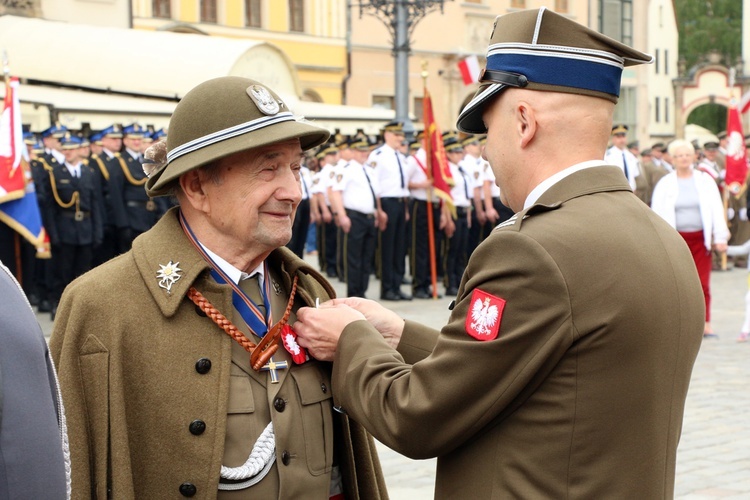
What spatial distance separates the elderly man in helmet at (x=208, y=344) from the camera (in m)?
2.74

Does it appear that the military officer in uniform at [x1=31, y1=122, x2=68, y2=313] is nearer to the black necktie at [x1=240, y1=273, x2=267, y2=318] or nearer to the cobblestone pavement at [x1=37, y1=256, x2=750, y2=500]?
the cobblestone pavement at [x1=37, y1=256, x2=750, y2=500]

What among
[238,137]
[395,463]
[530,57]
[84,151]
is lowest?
[395,463]

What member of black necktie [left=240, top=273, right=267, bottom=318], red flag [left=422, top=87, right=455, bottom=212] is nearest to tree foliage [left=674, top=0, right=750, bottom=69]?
red flag [left=422, top=87, right=455, bottom=212]

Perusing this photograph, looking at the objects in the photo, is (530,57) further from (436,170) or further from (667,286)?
(436,170)

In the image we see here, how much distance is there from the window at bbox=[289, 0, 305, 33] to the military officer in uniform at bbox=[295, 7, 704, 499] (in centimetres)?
3161

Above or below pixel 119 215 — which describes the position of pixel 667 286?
above

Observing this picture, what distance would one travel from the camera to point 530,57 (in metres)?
2.52

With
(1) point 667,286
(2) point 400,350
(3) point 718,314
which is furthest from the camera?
(3) point 718,314

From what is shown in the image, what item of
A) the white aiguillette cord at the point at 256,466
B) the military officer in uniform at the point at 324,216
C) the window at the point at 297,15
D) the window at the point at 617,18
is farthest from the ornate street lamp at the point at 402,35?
the window at the point at 617,18

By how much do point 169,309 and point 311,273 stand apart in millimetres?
542

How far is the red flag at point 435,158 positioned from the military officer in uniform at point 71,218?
13.7 ft

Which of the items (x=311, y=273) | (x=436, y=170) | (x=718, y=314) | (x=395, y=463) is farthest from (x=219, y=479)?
(x=436, y=170)

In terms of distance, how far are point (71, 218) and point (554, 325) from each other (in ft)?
40.3

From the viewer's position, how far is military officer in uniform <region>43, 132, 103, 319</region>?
13906mm
